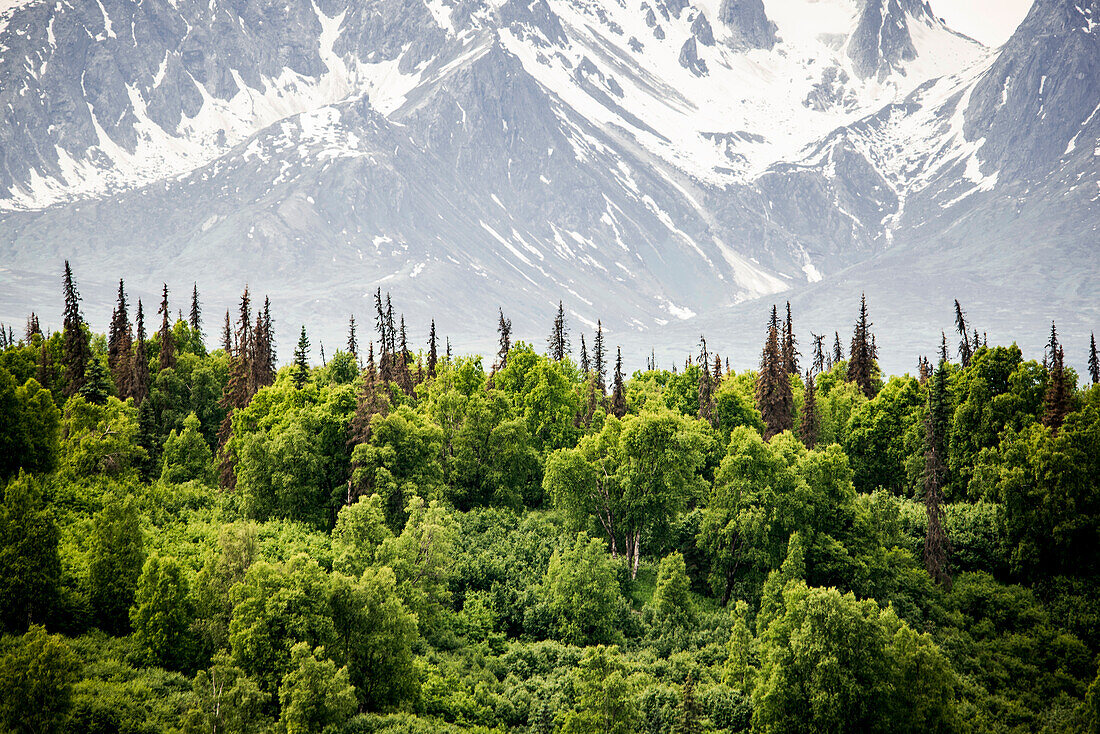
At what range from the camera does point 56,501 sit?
216 feet

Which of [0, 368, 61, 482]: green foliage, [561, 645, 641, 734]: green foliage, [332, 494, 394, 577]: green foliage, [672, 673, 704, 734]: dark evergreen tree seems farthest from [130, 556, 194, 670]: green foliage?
[672, 673, 704, 734]: dark evergreen tree

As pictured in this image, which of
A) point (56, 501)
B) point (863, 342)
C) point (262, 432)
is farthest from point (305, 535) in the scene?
point (863, 342)

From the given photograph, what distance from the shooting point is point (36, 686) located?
43.1 meters

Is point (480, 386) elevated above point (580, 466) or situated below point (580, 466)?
above

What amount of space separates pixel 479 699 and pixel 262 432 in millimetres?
33403

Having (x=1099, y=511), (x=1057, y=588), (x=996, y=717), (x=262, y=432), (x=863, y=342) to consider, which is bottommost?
(x=996, y=717)

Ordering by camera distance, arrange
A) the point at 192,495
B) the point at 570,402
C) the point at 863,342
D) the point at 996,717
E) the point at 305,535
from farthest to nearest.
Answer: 1. the point at 863,342
2. the point at 570,402
3. the point at 192,495
4. the point at 305,535
5. the point at 996,717

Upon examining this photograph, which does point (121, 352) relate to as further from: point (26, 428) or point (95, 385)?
point (26, 428)

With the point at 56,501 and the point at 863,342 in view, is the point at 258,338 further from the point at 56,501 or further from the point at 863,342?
the point at 863,342

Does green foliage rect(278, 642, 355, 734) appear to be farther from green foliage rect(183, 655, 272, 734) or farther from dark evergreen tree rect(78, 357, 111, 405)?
dark evergreen tree rect(78, 357, 111, 405)

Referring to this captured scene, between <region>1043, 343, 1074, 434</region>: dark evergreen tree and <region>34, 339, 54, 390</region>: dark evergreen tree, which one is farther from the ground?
<region>34, 339, 54, 390</region>: dark evergreen tree

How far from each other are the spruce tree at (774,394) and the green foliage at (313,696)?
5730 centimetres

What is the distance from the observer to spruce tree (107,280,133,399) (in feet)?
324

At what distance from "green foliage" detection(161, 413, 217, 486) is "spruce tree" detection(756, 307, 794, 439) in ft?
183
